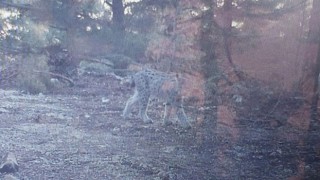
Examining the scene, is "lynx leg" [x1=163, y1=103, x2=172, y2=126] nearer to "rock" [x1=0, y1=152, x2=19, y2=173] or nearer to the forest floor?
the forest floor

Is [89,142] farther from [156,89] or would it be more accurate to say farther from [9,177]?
[156,89]

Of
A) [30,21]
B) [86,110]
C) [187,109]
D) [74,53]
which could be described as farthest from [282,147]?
[30,21]

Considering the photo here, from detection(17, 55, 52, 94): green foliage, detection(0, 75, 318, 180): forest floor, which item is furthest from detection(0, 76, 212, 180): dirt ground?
detection(17, 55, 52, 94): green foliage

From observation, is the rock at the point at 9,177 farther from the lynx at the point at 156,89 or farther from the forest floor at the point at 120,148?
the lynx at the point at 156,89

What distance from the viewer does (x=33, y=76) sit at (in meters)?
12.9

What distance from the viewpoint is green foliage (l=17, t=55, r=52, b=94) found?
12.5 metres

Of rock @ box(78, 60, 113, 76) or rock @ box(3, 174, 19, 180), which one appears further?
rock @ box(78, 60, 113, 76)

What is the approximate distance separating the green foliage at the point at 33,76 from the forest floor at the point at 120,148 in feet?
5.54

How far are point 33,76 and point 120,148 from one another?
6.26 meters

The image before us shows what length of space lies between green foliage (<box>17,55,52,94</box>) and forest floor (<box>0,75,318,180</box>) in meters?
1.69

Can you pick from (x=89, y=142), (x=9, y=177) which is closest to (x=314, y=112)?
(x=89, y=142)

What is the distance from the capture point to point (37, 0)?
19.0m

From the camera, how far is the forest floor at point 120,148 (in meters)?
6.38

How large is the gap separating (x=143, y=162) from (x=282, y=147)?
2.61 meters
